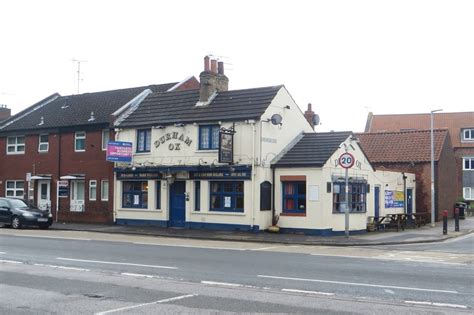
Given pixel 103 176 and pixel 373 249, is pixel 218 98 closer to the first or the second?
pixel 103 176

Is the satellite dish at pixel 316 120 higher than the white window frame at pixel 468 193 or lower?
higher

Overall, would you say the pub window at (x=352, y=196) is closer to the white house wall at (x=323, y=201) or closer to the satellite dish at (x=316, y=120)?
the white house wall at (x=323, y=201)

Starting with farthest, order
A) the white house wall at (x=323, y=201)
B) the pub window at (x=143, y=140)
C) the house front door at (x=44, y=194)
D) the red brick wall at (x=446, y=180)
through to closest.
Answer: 1. the red brick wall at (x=446, y=180)
2. the house front door at (x=44, y=194)
3. the pub window at (x=143, y=140)
4. the white house wall at (x=323, y=201)

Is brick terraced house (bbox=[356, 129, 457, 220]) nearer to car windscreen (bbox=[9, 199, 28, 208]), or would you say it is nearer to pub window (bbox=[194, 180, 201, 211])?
pub window (bbox=[194, 180, 201, 211])

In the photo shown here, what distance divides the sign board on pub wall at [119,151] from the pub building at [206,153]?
44 cm

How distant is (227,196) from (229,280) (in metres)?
14.7

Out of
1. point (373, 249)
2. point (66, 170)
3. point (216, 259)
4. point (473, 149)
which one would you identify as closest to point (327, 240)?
point (373, 249)

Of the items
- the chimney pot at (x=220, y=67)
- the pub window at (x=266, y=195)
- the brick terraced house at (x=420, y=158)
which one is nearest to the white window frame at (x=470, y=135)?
the brick terraced house at (x=420, y=158)

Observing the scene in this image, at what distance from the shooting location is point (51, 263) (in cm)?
1407

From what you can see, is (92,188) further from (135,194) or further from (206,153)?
(206,153)

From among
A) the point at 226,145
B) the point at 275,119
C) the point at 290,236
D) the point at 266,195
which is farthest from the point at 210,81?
the point at 290,236

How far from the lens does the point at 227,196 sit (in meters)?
26.1

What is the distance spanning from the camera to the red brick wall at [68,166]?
101ft

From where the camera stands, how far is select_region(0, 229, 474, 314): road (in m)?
8.90
